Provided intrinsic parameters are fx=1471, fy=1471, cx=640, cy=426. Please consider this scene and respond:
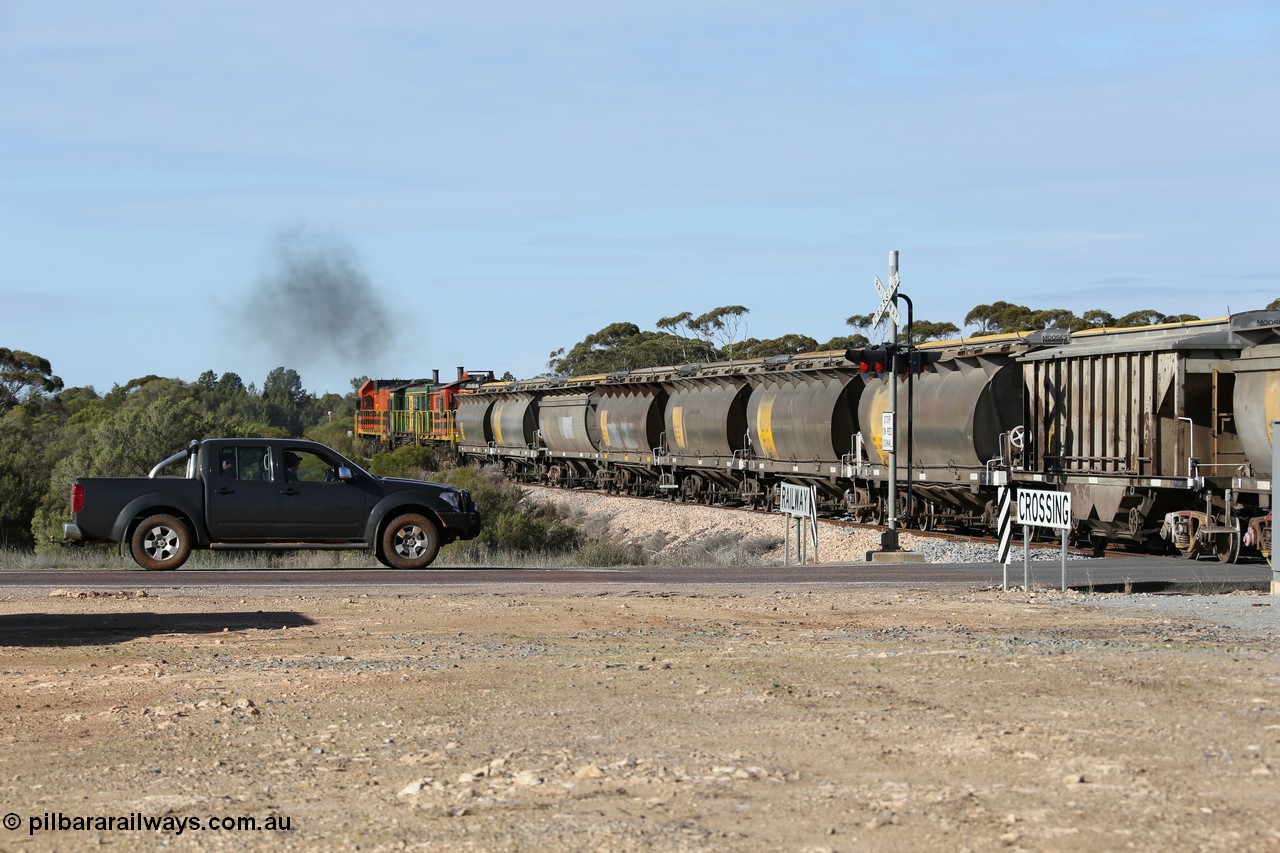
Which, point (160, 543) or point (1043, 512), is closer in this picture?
point (1043, 512)

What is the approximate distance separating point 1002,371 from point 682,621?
14.5 meters

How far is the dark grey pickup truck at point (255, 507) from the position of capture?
19.5 m

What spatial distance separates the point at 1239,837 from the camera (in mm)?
5859

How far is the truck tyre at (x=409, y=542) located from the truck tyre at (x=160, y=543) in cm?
267

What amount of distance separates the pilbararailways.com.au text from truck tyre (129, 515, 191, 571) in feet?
44.9

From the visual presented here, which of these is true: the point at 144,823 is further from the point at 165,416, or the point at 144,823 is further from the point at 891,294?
the point at 165,416

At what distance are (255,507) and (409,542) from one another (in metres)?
2.14

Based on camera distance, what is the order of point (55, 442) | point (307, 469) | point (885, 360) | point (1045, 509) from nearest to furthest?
point (1045, 509)
point (307, 469)
point (885, 360)
point (55, 442)

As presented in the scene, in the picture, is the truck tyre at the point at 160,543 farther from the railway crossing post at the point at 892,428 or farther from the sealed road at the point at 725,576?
the railway crossing post at the point at 892,428

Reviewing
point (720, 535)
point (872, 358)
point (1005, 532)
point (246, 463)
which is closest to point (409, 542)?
point (246, 463)

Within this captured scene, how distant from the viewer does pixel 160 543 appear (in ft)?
65.2

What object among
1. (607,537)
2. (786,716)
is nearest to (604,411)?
(607,537)

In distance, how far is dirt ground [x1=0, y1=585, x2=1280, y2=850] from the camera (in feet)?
20.5

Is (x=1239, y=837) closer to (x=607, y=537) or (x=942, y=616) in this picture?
(x=942, y=616)
